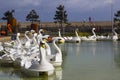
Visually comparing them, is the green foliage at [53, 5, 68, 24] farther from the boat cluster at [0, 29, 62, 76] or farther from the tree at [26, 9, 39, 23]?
the boat cluster at [0, 29, 62, 76]

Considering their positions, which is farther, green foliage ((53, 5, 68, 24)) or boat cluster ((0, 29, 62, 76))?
green foliage ((53, 5, 68, 24))

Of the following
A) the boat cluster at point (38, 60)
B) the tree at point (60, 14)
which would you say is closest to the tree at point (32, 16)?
the tree at point (60, 14)

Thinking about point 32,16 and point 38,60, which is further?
point 32,16

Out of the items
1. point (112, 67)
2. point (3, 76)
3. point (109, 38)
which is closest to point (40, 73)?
point (3, 76)

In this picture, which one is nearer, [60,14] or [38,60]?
[38,60]

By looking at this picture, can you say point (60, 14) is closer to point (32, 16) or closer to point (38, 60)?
point (32, 16)

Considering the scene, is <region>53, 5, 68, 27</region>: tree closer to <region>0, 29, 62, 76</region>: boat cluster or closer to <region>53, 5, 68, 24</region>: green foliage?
<region>53, 5, 68, 24</region>: green foliage

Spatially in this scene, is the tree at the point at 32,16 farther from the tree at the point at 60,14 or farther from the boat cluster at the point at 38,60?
the boat cluster at the point at 38,60

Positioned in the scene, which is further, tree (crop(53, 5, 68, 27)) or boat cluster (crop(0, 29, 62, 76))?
tree (crop(53, 5, 68, 27))

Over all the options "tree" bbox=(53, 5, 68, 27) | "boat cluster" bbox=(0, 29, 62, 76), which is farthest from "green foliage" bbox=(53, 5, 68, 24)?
"boat cluster" bbox=(0, 29, 62, 76)

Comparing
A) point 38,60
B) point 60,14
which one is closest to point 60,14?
point 60,14

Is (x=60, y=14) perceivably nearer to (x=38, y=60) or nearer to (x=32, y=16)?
(x=32, y=16)

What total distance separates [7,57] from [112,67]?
16.2 feet

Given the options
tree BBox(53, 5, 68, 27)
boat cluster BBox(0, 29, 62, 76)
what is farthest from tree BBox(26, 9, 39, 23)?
boat cluster BBox(0, 29, 62, 76)
